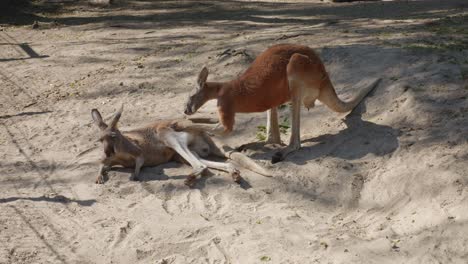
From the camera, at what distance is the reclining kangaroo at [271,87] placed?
557cm

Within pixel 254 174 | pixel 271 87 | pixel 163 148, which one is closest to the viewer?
pixel 254 174

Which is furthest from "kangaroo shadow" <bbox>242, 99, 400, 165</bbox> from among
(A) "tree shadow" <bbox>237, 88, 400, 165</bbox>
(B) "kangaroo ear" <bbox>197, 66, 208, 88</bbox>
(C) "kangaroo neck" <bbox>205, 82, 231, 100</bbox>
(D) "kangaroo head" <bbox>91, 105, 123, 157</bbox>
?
(D) "kangaroo head" <bbox>91, 105, 123, 157</bbox>

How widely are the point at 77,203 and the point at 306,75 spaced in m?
2.24

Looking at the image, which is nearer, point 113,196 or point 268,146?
point 113,196

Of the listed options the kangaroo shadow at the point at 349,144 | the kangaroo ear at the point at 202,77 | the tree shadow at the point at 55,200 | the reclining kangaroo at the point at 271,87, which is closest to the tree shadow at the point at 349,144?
the kangaroo shadow at the point at 349,144

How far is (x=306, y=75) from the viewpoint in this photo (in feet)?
18.5

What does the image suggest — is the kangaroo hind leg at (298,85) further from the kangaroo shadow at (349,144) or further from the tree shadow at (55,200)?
the tree shadow at (55,200)

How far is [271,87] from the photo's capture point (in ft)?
18.4

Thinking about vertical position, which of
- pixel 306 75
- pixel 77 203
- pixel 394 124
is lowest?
pixel 77 203

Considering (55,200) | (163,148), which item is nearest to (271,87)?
(163,148)

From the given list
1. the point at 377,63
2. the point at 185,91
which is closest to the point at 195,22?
the point at 185,91

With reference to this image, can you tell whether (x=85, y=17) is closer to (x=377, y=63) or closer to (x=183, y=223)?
(x=377, y=63)

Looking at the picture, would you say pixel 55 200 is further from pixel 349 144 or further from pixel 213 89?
pixel 349 144

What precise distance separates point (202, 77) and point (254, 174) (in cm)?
98
